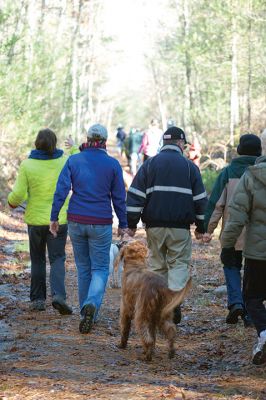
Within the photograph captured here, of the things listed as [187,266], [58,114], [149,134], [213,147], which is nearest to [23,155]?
[149,134]

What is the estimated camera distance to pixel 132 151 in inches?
1193

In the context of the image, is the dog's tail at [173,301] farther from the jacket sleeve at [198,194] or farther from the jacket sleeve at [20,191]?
the jacket sleeve at [20,191]

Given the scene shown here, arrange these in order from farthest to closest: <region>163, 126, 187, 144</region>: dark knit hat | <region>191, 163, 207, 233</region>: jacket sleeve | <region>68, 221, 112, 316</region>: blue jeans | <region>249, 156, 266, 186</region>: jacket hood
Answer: <region>68, 221, 112, 316</region>: blue jeans, <region>163, 126, 187, 144</region>: dark knit hat, <region>191, 163, 207, 233</region>: jacket sleeve, <region>249, 156, 266, 186</region>: jacket hood

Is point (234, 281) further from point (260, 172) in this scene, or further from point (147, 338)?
point (260, 172)

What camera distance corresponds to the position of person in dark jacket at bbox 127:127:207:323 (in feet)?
24.9

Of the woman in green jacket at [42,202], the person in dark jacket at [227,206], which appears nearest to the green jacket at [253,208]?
the person in dark jacket at [227,206]

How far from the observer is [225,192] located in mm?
8383

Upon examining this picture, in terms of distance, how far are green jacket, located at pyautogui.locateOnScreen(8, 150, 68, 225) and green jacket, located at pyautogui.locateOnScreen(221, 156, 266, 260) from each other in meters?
3.02

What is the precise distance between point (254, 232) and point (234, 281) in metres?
2.01

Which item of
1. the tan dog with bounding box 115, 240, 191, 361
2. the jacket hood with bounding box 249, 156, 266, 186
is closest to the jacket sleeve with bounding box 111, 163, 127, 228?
the tan dog with bounding box 115, 240, 191, 361

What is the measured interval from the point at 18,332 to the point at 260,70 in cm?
2315

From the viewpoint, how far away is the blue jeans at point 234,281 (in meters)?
8.32

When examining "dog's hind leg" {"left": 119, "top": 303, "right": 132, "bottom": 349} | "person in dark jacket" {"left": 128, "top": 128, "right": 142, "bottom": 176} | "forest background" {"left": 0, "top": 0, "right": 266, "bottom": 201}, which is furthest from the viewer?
"person in dark jacket" {"left": 128, "top": 128, "right": 142, "bottom": 176}

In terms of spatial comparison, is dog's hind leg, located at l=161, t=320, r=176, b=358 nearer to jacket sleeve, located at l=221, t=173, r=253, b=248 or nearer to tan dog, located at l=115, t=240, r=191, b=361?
tan dog, located at l=115, t=240, r=191, b=361
